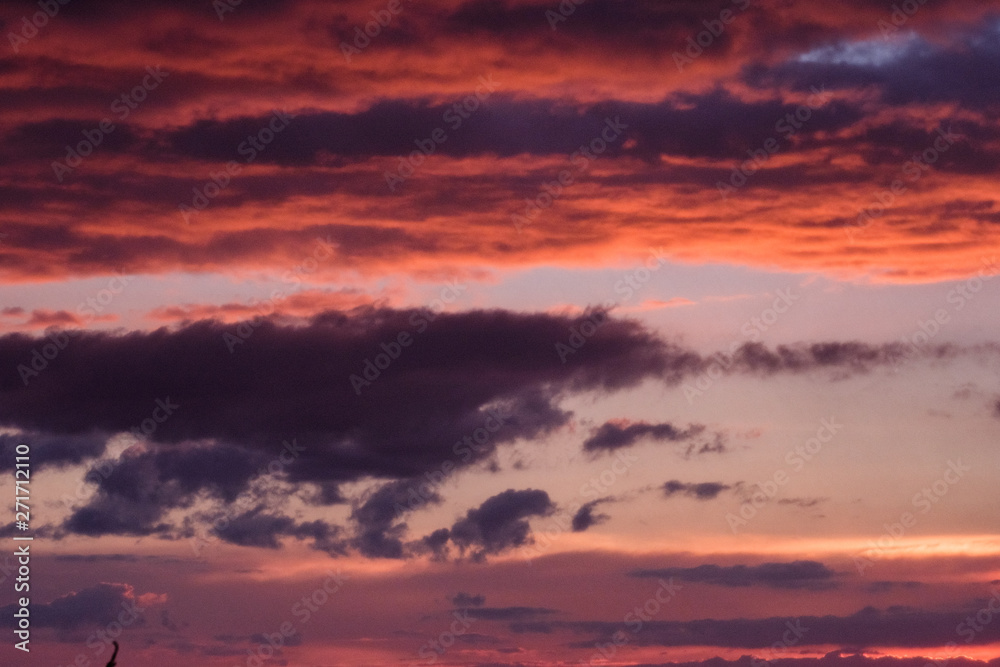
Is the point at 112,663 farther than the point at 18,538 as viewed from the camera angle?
No

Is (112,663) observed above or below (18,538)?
below

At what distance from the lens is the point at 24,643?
59219 millimetres

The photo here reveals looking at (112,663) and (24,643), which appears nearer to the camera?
(112,663)

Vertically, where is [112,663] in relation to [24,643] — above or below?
above

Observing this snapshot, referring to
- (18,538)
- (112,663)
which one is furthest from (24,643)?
(112,663)

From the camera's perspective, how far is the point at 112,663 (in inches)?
696

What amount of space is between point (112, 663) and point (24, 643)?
58441 mm

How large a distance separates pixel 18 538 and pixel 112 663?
60.0m

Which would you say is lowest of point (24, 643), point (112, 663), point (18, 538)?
point (24, 643)

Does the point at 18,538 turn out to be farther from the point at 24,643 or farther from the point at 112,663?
the point at 112,663

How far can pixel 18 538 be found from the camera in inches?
2452

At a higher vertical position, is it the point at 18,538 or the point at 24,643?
the point at 18,538

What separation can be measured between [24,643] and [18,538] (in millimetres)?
10255
